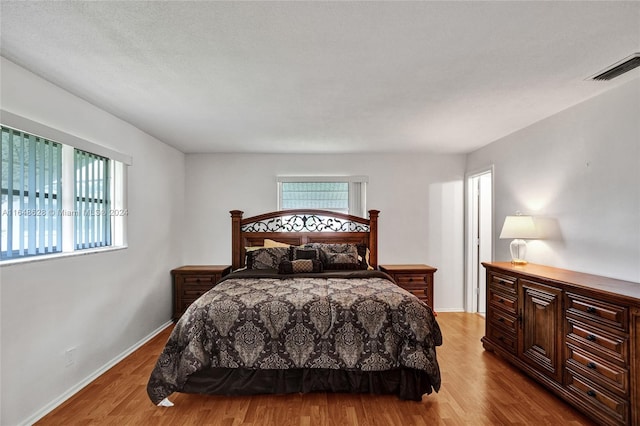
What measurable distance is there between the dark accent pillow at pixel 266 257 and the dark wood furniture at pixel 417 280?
153cm

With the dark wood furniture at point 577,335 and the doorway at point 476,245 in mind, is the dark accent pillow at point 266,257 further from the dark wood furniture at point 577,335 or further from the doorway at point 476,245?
the doorway at point 476,245

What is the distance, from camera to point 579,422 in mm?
2227

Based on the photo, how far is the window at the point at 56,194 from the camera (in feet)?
7.01

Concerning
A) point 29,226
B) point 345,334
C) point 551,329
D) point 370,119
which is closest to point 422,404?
point 345,334

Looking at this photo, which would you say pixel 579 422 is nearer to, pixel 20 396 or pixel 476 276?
pixel 476 276

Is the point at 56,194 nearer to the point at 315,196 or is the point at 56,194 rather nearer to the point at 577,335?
the point at 315,196

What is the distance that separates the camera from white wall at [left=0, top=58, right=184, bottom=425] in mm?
2125

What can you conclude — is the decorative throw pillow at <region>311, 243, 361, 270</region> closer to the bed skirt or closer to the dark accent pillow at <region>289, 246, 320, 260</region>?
the dark accent pillow at <region>289, 246, 320, 260</region>

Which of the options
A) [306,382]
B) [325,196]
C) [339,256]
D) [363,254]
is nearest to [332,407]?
[306,382]

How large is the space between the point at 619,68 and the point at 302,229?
146 inches

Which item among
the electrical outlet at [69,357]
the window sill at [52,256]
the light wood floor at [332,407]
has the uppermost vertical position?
the window sill at [52,256]

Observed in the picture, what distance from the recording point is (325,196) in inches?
197

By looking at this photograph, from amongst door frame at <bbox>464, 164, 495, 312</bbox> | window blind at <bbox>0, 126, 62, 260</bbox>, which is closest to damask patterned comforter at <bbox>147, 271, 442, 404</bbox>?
window blind at <bbox>0, 126, 62, 260</bbox>

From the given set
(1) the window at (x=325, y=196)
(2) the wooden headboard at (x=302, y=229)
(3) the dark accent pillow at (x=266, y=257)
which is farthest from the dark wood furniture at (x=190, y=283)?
(1) the window at (x=325, y=196)
